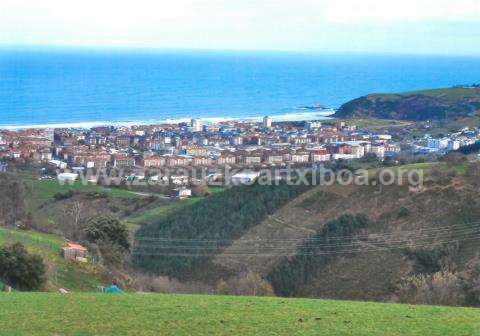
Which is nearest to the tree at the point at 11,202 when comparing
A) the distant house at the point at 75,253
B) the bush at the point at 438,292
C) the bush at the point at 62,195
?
the distant house at the point at 75,253

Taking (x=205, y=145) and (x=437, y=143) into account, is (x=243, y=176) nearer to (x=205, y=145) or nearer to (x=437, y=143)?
(x=205, y=145)

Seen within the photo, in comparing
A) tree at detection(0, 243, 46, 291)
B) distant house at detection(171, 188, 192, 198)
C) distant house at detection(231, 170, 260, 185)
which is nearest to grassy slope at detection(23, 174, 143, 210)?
distant house at detection(171, 188, 192, 198)

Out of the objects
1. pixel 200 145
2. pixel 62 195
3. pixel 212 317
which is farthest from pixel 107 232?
pixel 200 145

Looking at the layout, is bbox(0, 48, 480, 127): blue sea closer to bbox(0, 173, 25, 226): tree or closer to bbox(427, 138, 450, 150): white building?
bbox(427, 138, 450, 150): white building

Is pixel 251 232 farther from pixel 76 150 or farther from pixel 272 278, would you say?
pixel 76 150

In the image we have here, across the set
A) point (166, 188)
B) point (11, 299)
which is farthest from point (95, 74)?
point (11, 299)

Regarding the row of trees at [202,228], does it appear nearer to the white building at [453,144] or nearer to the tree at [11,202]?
the tree at [11,202]
